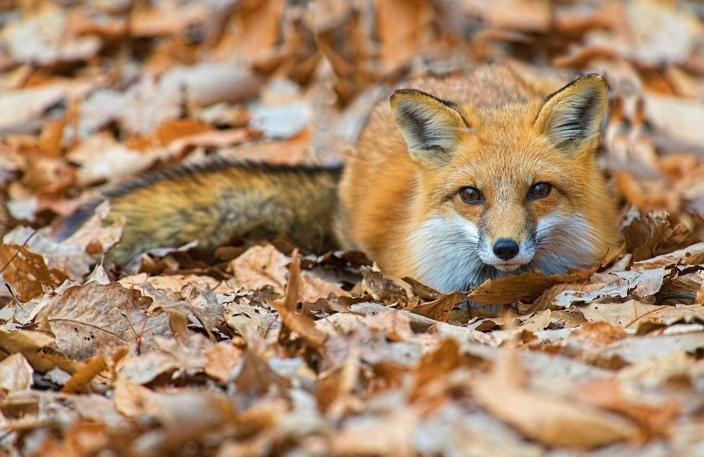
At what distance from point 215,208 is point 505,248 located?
90.7 inches

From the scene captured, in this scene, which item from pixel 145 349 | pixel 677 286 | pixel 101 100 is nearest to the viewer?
pixel 145 349

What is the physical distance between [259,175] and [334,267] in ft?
3.02

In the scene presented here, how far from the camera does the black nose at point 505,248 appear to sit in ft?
16.2

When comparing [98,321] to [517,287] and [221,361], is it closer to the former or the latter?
[221,361]

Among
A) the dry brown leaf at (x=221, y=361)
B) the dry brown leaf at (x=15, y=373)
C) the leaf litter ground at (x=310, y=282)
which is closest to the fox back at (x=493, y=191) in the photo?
the leaf litter ground at (x=310, y=282)

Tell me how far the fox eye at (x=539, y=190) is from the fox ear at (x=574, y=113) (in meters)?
0.30

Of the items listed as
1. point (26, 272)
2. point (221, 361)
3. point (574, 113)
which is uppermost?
point (574, 113)

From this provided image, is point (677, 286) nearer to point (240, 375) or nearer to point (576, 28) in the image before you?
point (240, 375)

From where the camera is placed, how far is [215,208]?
21.0ft

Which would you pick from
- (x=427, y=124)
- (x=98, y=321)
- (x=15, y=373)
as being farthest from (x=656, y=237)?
(x=15, y=373)

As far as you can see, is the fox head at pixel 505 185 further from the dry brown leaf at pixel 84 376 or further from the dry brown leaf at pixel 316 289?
the dry brown leaf at pixel 84 376

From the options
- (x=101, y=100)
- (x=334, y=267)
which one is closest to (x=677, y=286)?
(x=334, y=267)

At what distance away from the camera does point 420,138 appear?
222 inches

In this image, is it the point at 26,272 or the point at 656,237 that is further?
the point at 656,237
